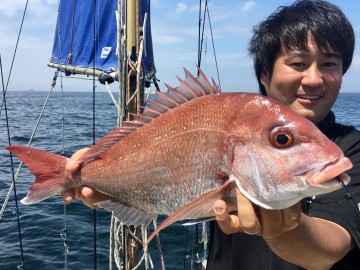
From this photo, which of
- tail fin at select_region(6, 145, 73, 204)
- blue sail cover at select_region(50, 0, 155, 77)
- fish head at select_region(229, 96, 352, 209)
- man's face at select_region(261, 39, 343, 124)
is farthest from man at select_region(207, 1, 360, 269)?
blue sail cover at select_region(50, 0, 155, 77)

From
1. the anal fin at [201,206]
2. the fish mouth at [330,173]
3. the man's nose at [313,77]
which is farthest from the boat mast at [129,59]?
the fish mouth at [330,173]

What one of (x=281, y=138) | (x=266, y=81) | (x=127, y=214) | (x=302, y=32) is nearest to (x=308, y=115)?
(x=266, y=81)

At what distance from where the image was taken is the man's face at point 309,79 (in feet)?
6.72

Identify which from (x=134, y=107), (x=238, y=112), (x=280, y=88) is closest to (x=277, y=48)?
(x=280, y=88)

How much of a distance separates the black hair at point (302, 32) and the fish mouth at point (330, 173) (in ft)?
3.22

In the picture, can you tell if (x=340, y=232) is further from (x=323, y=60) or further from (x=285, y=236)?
(x=323, y=60)

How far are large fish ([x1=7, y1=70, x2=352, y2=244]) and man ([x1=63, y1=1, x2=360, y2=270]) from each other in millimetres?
109

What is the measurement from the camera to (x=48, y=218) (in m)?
7.90

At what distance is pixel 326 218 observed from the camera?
1688mm

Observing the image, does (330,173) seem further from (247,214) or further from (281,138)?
(247,214)

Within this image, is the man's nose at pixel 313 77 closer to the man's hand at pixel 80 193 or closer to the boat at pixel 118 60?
the boat at pixel 118 60

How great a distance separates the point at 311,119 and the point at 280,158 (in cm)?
92

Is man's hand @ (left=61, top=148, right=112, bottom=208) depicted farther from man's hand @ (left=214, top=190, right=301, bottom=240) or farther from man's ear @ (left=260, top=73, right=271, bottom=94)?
man's ear @ (left=260, top=73, right=271, bottom=94)

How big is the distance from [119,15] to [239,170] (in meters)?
2.26
